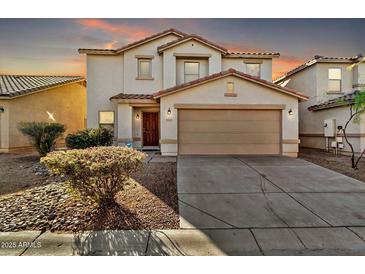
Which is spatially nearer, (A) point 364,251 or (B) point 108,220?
(A) point 364,251

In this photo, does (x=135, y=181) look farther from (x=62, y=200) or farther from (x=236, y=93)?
(x=236, y=93)

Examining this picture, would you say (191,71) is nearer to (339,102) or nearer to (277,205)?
(339,102)

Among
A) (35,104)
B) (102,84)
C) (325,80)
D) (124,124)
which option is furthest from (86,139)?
(325,80)

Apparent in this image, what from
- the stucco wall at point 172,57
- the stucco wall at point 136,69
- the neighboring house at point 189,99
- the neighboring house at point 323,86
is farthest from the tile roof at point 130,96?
the neighboring house at point 323,86

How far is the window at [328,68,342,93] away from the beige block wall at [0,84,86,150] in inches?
717

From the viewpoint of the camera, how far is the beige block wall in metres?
12.1

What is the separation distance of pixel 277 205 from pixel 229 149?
5.77 meters

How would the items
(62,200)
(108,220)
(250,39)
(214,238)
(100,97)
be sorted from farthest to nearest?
(100,97), (250,39), (62,200), (108,220), (214,238)

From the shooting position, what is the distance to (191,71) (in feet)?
43.7

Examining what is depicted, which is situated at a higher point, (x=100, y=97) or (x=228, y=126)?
(x=100, y=97)

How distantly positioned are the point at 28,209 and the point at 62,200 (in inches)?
24.7

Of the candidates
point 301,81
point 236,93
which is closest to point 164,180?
point 236,93

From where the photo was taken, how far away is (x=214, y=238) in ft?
11.2

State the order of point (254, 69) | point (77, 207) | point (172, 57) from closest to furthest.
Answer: point (77, 207) < point (172, 57) < point (254, 69)
